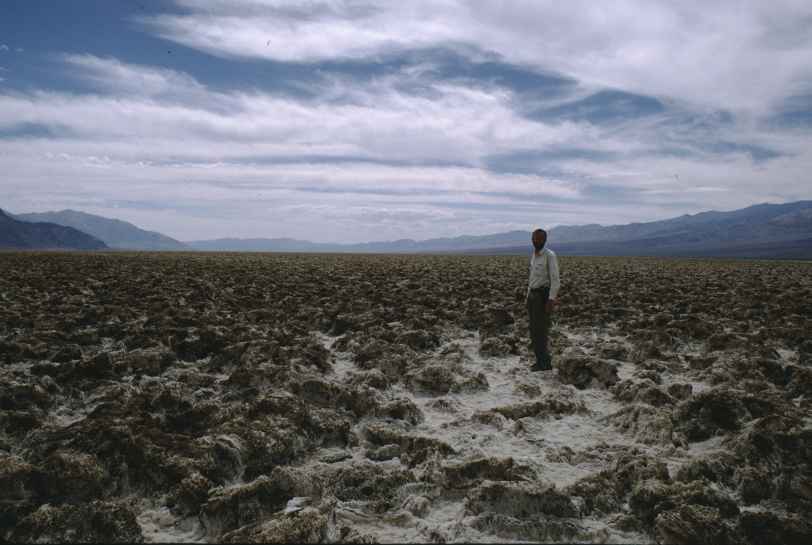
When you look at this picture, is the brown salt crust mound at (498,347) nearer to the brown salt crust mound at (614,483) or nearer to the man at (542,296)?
the man at (542,296)

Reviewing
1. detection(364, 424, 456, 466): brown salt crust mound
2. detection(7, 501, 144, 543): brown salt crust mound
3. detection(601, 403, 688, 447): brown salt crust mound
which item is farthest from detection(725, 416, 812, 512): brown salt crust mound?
detection(7, 501, 144, 543): brown salt crust mound

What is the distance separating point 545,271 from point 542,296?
1.47 ft

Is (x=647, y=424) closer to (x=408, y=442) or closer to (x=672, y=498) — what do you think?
(x=672, y=498)

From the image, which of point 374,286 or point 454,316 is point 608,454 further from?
point 374,286

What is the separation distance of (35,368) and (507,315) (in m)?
9.62

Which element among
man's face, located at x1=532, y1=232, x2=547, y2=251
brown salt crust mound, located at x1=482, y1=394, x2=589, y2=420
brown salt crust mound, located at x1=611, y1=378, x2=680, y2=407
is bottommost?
brown salt crust mound, located at x1=482, y1=394, x2=589, y2=420

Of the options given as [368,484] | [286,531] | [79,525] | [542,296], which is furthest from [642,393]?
[79,525]

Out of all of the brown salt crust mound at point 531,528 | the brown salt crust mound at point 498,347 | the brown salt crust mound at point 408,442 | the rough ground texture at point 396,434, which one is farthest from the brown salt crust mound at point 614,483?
the brown salt crust mound at point 498,347

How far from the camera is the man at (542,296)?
28.7ft

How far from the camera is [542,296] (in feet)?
29.8

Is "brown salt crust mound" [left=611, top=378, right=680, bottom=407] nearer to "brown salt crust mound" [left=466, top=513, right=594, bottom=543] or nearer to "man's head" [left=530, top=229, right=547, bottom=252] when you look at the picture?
"man's head" [left=530, top=229, right=547, bottom=252]

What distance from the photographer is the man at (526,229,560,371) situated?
8758 mm

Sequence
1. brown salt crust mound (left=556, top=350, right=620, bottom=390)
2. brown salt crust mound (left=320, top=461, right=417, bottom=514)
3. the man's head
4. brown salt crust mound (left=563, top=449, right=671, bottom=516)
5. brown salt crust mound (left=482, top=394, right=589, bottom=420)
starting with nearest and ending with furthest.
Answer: brown salt crust mound (left=563, top=449, right=671, bottom=516) → brown salt crust mound (left=320, top=461, right=417, bottom=514) → brown salt crust mound (left=482, top=394, right=589, bottom=420) → brown salt crust mound (left=556, top=350, right=620, bottom=390) → the man's head

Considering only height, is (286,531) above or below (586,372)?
below
